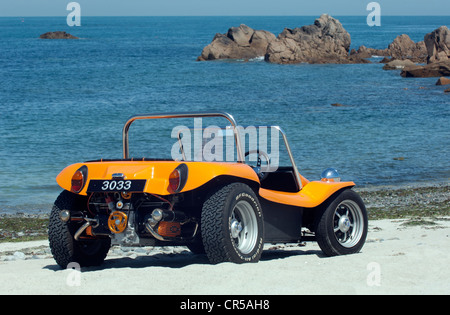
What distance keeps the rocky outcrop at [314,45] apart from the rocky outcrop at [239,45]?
4809 mm

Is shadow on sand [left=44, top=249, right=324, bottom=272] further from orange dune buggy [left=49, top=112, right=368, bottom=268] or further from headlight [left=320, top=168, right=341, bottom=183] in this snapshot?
headlight [left=320, top=168, right=341, bottom=183]

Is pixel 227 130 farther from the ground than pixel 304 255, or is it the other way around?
pixel 227 130

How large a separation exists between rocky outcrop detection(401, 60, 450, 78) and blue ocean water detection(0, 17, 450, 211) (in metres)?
1.43

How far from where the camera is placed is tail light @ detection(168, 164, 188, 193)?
7.08 m

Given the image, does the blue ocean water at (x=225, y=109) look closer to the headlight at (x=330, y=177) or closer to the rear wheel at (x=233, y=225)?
the headlight at (x=330, y=177)

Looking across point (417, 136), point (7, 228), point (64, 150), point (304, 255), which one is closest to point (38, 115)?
point (64, 150)

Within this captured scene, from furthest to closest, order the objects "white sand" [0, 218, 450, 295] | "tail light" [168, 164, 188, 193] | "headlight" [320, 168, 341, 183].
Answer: "headlight" [320, 168, 341, 183]
"tail light" [168, 164, 188, 193]
"white sand" [0, 218, 450, 295]

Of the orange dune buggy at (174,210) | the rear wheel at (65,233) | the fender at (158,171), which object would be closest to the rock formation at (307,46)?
the orange dune buggy at (174,210)

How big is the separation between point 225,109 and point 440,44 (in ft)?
108

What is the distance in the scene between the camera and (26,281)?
23.0ft

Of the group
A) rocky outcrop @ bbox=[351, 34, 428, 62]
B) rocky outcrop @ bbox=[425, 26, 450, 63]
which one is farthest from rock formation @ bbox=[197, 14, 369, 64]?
rocky outcrop @ bbox=[425, 26, 450, 63]

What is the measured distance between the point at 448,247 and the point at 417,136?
91.3 feet

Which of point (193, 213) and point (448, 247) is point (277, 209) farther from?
point (448, 247)

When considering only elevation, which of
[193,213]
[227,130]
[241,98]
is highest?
[227,130]
